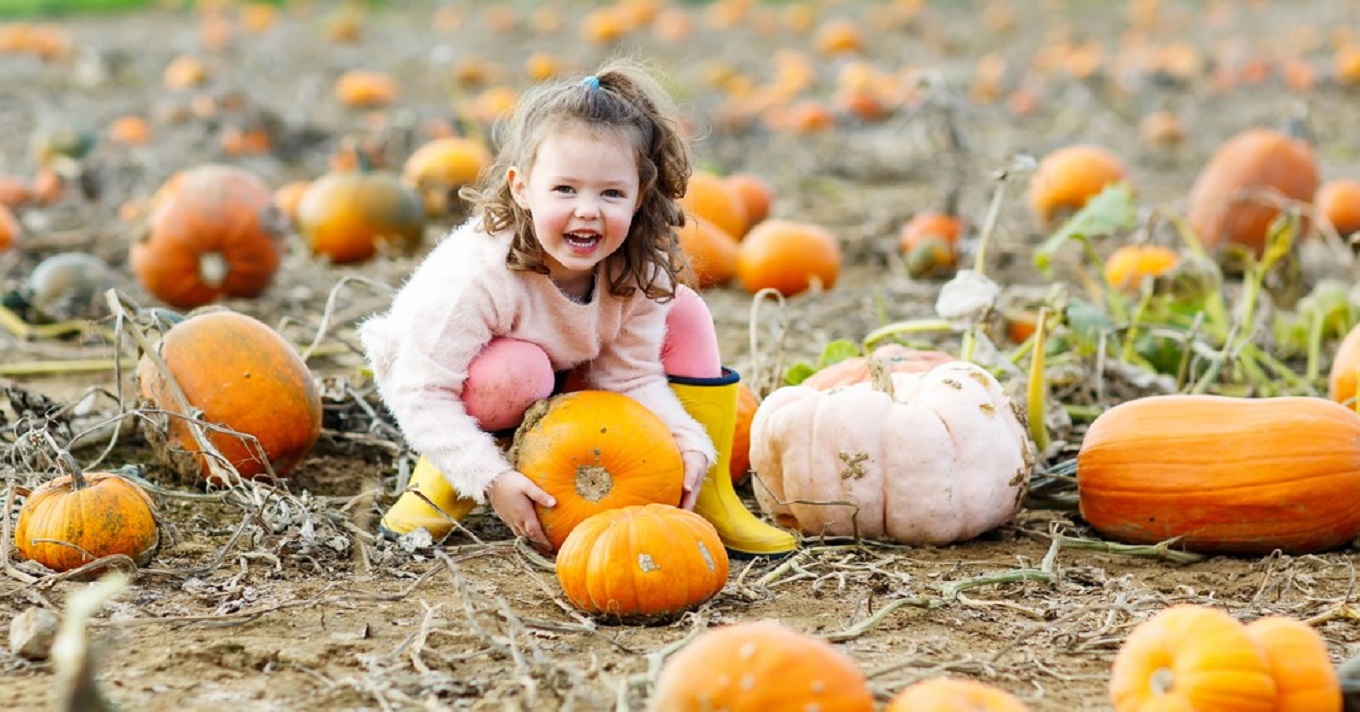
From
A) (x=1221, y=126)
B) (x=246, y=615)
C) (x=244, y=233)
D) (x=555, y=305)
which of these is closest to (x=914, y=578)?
(x=555, y=305)

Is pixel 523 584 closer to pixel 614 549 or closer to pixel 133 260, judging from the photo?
pixel 614 549

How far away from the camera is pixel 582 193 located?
337cm

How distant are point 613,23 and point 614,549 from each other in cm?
1340

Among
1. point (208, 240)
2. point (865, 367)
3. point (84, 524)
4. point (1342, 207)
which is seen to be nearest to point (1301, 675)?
point (865, 367)

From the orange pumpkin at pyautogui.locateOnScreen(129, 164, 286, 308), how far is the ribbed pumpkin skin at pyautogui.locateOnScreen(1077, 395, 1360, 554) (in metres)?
3.47

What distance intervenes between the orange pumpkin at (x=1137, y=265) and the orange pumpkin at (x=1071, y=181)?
1474mm

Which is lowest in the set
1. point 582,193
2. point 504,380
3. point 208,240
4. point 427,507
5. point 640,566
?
point 427,507

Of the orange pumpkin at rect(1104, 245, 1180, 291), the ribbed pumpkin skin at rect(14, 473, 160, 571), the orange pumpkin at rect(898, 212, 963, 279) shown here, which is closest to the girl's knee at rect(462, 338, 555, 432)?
the ribbed pumpkin skin at rect(14, 473, 160, 571)

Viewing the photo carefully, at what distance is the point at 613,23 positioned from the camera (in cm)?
1588

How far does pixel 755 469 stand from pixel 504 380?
2.39ft

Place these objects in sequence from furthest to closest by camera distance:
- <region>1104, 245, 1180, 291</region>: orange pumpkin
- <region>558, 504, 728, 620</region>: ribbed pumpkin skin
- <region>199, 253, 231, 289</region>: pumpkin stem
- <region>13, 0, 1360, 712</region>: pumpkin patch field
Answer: <region>199, 253, 231, 289</region>: pumpkin stem → <region>1104, 245, 1180, 291</region>: orange pumpkin → <region>558, 504, 728, 620</region>: ribbed pumpkin skin → <region>13, 0, 1360, 712</region>: pumpkin patch field

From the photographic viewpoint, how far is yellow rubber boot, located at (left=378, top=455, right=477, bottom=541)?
361 centimetres

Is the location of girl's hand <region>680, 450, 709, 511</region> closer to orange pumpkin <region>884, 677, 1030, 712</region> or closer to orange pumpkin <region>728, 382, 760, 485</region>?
orange pumpkin <region>728, 382, 760, 485</region>

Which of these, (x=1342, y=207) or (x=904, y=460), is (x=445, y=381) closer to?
(x=904, y=460)
